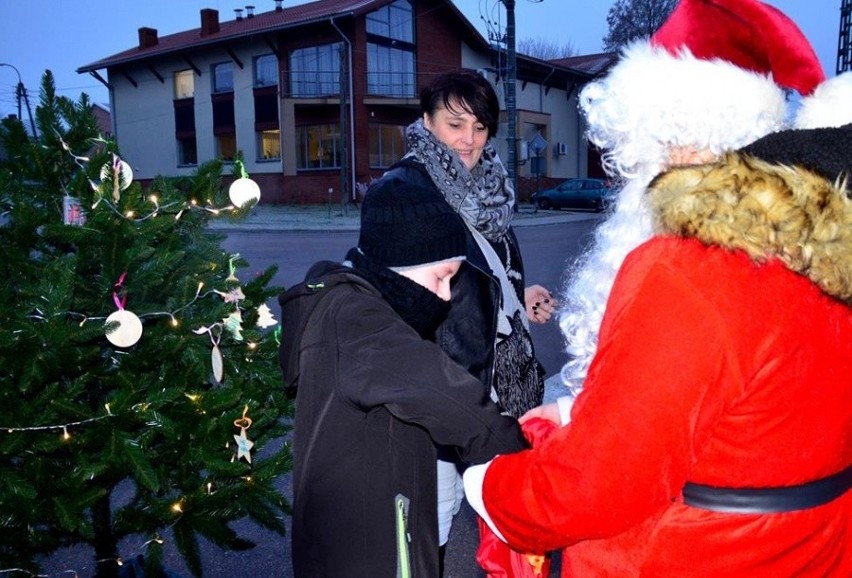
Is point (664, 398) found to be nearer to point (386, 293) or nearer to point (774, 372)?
point (774, 372)

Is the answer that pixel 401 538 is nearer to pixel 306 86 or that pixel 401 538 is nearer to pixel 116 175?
pixel 116 175

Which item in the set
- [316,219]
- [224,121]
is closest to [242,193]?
[316,219]

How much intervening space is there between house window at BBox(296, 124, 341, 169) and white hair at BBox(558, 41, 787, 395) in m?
27.1

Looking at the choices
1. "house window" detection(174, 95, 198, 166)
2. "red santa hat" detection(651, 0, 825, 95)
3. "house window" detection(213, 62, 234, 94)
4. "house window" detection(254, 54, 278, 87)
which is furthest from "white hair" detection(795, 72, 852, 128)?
"house window" detection(174, 95, 198, 166)

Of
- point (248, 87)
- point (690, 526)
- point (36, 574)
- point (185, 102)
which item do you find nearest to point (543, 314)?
point (690, 526)

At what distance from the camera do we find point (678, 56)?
1375 mm

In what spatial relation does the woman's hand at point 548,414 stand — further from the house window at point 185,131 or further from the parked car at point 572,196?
the house window at point 185,131

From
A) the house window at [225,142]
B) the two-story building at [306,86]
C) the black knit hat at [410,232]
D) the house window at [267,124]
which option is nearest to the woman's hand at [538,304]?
the black knit hat at [410,232]

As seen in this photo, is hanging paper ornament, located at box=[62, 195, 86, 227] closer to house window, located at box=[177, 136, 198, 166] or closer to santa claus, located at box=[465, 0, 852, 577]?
santa claus, located at box=[465, 0, 852, 577]

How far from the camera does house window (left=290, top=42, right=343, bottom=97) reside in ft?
88.6

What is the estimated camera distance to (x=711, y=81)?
4.34 feet

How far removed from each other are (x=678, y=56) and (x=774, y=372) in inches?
28.6

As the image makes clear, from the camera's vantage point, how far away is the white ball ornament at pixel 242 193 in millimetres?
2266

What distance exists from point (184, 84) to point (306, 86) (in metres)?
7.15
